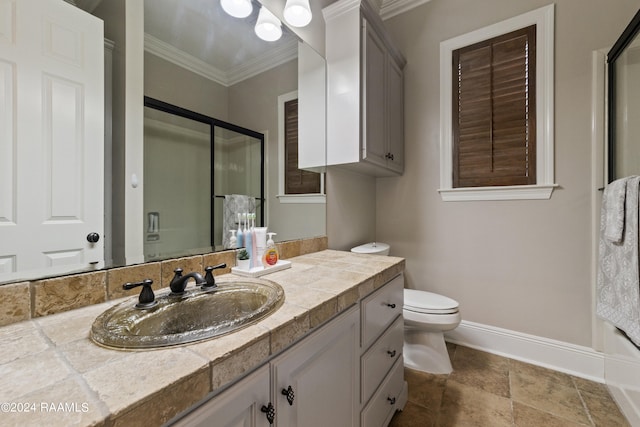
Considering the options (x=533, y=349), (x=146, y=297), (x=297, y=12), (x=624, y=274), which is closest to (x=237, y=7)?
(x=297, y=12)

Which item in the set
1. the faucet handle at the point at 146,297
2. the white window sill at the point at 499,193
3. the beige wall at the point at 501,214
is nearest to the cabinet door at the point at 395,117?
the beige wall at the point at 501,214

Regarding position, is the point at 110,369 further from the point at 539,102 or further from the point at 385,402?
the point at 539,102

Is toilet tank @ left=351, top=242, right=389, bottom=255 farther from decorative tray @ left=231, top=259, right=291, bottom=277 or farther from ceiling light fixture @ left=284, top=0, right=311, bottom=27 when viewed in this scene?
ceiling light fixture @ left=284, top=0, right=311, bottom=27

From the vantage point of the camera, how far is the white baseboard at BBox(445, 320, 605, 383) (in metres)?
1.70

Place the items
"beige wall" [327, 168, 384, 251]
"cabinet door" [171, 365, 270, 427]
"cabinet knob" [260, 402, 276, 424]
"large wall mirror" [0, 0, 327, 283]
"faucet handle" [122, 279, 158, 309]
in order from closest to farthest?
"cabinet door" [171, 365, 270, 427], "cabinet knob" [260, 402, 276, 424], "faucet handle" [122, 279, 158, 309], "large wall mirror" [0, 0, 327, 283], "beige wall" [327, 168, 384, 251]

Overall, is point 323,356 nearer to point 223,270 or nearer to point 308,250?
point 223,270

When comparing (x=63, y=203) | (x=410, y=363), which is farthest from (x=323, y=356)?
(x=410, y=363)

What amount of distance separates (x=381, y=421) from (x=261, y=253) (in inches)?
36.7

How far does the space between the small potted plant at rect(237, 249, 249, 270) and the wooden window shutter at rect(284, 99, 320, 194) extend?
54 cm

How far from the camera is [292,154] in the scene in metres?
1.65

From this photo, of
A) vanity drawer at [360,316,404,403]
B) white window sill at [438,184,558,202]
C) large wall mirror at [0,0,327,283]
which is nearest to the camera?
large wall mirror at [0,0,327,283]

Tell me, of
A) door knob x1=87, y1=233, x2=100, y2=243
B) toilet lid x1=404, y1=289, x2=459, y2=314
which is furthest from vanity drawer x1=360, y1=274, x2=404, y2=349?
door knob x1=87, y1=233, x2=100, y2=243

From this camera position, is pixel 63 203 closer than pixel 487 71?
Yes

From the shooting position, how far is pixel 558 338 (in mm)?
1803
